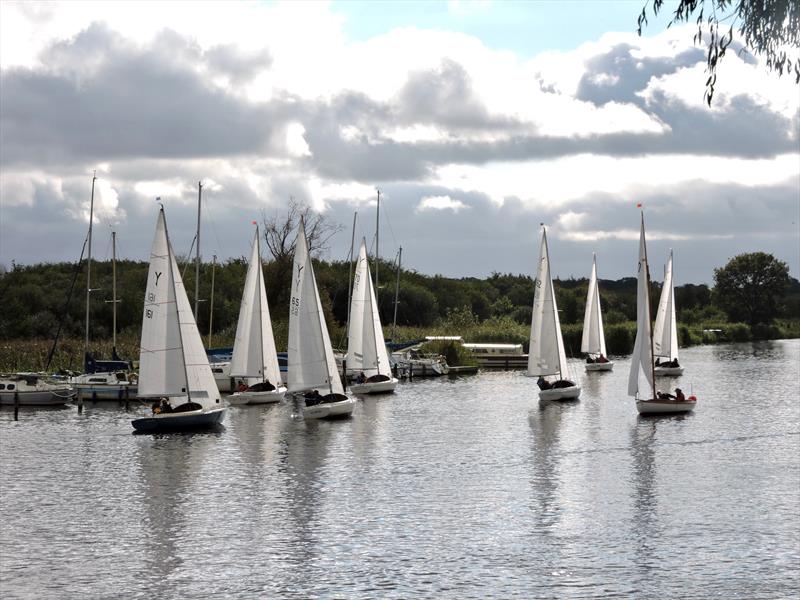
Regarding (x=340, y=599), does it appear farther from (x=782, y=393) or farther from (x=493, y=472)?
(x=782, y=393)

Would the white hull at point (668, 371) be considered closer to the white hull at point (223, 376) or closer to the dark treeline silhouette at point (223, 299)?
the dark treeline silhouette at point (223, 299)

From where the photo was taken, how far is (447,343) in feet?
377

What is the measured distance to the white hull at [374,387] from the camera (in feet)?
285

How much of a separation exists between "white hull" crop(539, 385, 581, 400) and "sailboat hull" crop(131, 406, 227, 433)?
2901 cm

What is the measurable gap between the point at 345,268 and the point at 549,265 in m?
78.1

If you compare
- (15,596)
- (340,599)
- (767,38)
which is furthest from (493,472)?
(767,38)

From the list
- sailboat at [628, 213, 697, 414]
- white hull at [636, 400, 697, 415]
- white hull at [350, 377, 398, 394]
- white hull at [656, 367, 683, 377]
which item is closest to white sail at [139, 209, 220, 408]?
white hull at [350, 377, 398, 394]

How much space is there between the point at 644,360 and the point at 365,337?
2581cm

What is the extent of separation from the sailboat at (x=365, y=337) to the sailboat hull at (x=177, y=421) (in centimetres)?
2590

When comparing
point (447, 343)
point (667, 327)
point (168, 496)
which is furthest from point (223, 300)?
point (168, 496)

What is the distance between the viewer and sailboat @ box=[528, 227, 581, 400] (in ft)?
267

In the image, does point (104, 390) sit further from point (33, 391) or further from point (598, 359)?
point (598, 359)

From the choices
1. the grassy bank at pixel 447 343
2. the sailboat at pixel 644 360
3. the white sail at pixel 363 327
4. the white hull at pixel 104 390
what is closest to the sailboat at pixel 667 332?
the grassy bank at pixel 447 343

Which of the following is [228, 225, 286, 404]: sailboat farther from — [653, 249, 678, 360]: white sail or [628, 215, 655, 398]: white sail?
[653, 249, 678, 360]: white sail
